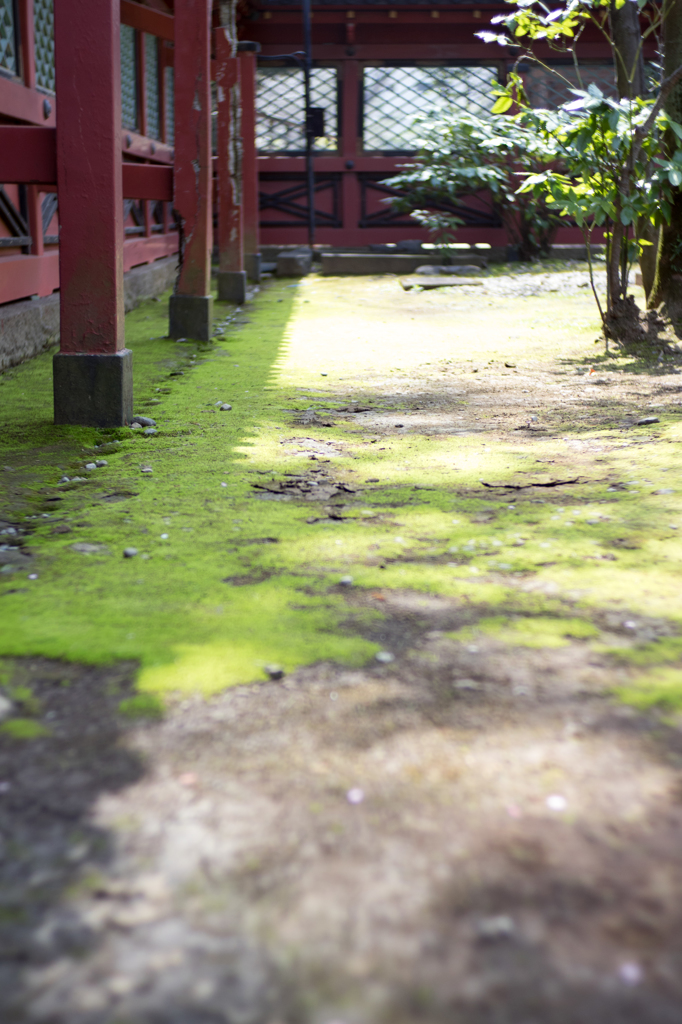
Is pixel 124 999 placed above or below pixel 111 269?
below

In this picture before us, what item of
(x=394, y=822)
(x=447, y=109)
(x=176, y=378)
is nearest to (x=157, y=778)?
(x=394, y=822)

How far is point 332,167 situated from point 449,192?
2490 millimetres

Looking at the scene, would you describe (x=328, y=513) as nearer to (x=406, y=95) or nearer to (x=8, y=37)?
(x=8, y=37)

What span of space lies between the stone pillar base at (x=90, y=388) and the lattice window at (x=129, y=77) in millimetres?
6502

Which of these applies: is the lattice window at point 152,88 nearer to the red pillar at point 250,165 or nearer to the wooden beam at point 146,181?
the red pillar at point 250,165

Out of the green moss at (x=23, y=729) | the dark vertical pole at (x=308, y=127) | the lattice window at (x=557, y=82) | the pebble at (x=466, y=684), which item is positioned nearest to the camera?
the green moss at (x=23, y=729)

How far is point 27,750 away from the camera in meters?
1.59

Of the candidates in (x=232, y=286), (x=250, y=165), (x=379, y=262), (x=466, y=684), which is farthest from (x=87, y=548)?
(x=379, y=262)

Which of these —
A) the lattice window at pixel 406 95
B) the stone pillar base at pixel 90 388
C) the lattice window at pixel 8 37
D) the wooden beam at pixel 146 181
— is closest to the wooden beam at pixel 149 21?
the lattice window at pixel 8 37

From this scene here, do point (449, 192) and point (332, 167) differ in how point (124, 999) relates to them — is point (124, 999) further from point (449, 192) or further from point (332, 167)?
point (332, 167)

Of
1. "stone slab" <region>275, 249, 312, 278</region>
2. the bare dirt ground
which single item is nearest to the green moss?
the bare dirt ground

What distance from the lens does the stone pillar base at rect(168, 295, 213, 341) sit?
21.8 feet

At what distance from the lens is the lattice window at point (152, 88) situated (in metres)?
10.7

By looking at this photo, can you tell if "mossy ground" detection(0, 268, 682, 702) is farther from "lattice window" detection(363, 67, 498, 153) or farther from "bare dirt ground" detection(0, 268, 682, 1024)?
"lattice window" detection(363, 67, 498, 153)
